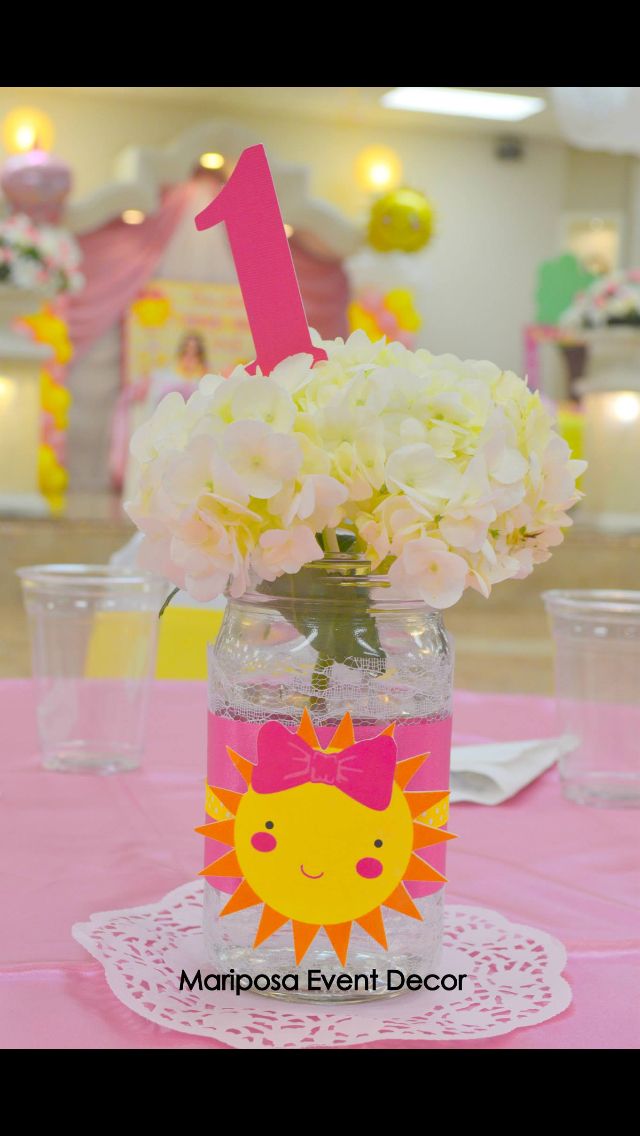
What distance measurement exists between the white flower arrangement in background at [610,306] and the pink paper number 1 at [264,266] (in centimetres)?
598

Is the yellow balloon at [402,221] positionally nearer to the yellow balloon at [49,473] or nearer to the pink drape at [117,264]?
the pink drape at [117,264]

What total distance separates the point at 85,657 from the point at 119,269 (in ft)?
28.9

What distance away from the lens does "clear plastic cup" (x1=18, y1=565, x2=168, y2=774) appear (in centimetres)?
108

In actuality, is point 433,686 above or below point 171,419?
below

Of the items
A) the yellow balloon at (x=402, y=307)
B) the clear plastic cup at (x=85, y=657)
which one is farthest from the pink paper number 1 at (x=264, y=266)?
the yellow balloon at (x=402, y=307)

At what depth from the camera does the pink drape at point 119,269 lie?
944 centimetres

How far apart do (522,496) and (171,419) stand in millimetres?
170

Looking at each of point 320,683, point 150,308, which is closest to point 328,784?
point 320,683

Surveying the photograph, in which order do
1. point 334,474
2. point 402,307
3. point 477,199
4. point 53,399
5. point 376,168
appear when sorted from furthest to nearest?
point 477,199
point 376,168
point 402,307
point 53,399
point 334,474

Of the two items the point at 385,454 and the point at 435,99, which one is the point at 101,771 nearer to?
the point at 385,454

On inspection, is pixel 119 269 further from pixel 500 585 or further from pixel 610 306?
pixel 500 585

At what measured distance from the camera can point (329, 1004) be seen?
0.62 meters
